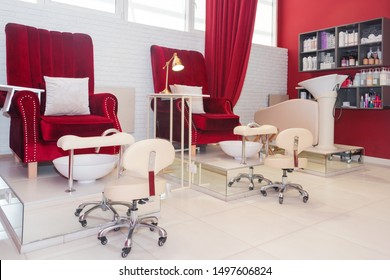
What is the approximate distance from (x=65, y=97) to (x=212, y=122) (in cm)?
152

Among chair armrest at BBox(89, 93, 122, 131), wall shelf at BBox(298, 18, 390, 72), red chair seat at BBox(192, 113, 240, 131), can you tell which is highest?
wall shelf at BBox(298, 18, 390, 72)

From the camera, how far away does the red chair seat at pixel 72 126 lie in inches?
107

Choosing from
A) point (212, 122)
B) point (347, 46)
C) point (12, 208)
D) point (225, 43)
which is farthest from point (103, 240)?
point (347, 46)

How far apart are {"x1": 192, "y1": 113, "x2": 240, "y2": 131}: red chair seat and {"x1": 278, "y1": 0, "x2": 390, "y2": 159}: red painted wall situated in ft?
6.78

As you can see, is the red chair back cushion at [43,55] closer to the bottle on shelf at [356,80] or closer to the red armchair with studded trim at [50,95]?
the red armchair with studded trim at [50,95]

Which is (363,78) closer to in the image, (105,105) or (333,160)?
(333,160)

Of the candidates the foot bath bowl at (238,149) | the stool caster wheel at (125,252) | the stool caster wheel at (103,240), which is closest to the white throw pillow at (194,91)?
the foot bath bowl at (238,149)

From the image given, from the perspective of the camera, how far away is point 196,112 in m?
4.09

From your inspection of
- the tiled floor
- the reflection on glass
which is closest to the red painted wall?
the tiled floor

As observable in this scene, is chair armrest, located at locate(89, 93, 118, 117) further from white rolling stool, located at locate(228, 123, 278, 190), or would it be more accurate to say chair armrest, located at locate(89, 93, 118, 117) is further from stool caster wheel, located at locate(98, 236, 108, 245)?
stool caster wheel, located at locate(98, 236, 108, 245)

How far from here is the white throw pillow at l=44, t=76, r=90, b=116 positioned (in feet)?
10.2
